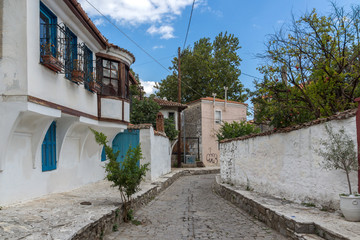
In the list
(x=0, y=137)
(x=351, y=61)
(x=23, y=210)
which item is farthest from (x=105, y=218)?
(x=351, y=61)

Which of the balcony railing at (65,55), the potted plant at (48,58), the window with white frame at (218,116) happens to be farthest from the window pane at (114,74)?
the window with white frame at (218,116)

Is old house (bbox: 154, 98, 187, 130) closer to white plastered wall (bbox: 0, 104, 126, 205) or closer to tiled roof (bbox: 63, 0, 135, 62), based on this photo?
tiled roof (bbox: 63, 0, 135, 62)

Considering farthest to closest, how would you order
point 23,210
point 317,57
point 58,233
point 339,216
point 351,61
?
point 317,57
point 351,61
point 23,210
point 339,216
point 58,233

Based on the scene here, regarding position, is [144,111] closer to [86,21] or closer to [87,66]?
[87,66]

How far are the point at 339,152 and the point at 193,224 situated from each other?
143 inches

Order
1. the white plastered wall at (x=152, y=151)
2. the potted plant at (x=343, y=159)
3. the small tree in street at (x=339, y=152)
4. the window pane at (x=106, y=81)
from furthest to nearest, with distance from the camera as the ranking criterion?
the white plastered wall at (x=152, y=151) → the window pane at (x=106, y=81) → the small tree in street at (x=339, y=152) → the potted plant at (x=343, y=159)

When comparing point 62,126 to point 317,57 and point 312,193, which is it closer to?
point 312,193

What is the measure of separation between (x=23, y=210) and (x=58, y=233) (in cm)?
211

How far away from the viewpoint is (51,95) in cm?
750

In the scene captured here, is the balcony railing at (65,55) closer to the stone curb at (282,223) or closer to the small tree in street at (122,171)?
the small tree in street at (122,171)

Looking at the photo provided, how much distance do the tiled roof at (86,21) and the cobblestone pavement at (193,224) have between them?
5646mm

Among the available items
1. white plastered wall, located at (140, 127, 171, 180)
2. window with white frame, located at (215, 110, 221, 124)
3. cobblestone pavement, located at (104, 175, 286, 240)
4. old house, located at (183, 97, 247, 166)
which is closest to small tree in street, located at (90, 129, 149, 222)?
cobblestone pavement, located at (104, 175, 286, 240)

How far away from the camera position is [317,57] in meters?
8.92

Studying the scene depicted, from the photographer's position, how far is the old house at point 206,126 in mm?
31594
